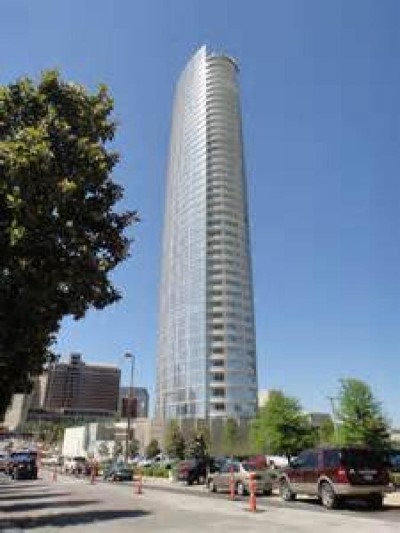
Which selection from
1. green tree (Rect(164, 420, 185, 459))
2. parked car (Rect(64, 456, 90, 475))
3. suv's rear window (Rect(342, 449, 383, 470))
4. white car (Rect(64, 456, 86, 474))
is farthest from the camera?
green tree (Rect(164, 420, 185, 459))

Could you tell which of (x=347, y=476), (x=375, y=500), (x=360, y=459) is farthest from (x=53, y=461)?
(x=347, y=476)

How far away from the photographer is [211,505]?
75.3 ft

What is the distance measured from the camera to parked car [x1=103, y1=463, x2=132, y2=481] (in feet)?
175

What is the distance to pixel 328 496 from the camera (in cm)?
2241

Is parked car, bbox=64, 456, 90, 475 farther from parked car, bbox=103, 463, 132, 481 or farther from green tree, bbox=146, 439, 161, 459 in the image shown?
green tree, bbox=146, 439, 161, 459

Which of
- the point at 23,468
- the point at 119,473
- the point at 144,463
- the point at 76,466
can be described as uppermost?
the point at 144,463

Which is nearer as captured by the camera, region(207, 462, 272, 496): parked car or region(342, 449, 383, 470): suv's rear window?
region(342, 449, 383, 470): suv's rear window

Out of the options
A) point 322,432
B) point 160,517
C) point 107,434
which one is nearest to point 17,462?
point 160,517

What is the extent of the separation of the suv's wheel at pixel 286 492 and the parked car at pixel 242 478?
10.9 ft

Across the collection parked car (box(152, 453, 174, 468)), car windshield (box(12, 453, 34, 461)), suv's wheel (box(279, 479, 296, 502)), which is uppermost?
parked car (box(152, 453, 174, 468))

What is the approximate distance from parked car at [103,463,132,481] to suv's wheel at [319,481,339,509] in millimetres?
33280

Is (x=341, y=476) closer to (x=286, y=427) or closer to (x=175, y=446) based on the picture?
(x=286, y=427)

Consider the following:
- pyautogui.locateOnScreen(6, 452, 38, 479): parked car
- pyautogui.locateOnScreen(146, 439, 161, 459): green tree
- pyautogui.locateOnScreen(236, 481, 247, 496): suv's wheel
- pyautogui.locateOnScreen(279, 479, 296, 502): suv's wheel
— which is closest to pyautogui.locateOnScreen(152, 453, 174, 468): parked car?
pyautogui.locateOnScreen(6, 452, 38, 479): parked car

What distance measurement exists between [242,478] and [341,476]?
10180 millimetres
